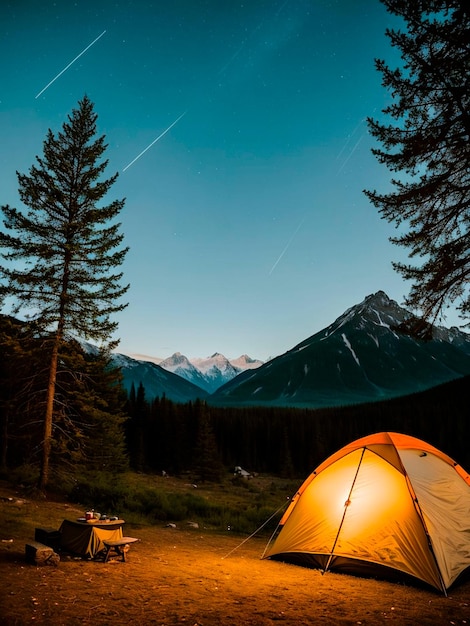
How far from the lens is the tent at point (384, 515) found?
29.0 feet

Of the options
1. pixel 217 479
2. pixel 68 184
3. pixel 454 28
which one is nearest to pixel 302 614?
pixel 454 28

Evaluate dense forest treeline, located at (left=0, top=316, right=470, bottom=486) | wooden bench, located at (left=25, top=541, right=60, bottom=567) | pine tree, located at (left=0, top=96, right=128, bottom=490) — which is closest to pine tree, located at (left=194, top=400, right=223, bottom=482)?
dense forest treeline, located at (left=0, top=316, right=470, bottom=486)

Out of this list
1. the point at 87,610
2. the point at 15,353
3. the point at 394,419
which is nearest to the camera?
the point at 87,610

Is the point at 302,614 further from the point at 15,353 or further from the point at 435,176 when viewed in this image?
the point at 15,353

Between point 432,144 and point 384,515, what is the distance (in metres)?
7.91

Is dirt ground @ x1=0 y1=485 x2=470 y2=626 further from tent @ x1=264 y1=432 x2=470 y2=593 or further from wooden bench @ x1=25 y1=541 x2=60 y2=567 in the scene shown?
tent @ x1=264 y1=432 x2=470 y2=593

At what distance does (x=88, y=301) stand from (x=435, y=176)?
1434 cm

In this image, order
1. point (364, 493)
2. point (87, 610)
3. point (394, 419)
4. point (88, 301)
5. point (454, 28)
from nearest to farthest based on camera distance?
1. point (87, 610)
2. point (454, 28)
3. point (364, 493)
4. point (88, 301)
5. point (394, 419)

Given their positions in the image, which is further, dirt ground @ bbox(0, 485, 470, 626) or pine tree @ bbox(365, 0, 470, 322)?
pine tree @ bbox(365, 0, 470, 322)

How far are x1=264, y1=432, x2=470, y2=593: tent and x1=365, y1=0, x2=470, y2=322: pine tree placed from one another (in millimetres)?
3603

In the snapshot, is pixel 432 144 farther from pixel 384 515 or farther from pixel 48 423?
pixel 48 423

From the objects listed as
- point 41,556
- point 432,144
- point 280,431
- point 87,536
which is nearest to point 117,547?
point 87,536

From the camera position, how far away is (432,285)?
9383 millimetres

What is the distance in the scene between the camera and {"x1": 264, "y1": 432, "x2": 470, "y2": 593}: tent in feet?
29.0
